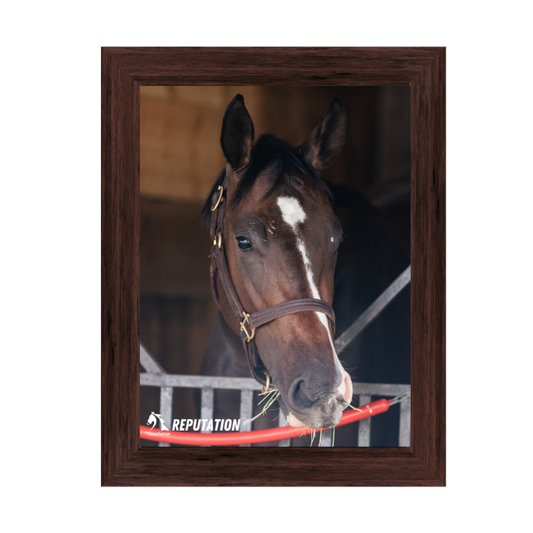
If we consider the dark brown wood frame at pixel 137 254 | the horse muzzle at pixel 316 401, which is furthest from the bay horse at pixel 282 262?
the dark brown wood frame at pixel 137 254

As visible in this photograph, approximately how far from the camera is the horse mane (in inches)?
69.2

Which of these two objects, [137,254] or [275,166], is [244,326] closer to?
[137,254]

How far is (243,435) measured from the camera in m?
1.80

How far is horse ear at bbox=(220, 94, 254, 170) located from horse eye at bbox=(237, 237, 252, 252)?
0.28 meters

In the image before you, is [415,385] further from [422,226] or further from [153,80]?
[153,80]

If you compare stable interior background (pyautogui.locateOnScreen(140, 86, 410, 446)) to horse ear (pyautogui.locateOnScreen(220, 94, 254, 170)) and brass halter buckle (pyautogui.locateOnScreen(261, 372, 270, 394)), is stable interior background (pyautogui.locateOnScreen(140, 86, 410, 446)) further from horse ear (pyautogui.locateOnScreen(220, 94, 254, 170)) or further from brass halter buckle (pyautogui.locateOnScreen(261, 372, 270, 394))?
brass halter buckle (pyautogui.locateOnScreen(261, 372, 270, 394))

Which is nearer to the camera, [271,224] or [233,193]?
[271,224]

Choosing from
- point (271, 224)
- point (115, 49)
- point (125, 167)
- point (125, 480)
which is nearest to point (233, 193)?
point (271, 224)

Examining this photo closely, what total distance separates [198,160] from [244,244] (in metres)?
0.39

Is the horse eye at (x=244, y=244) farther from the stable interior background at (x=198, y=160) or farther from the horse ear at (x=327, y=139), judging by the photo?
the horse ear at (x=327, y=139)

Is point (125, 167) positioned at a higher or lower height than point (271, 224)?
higher

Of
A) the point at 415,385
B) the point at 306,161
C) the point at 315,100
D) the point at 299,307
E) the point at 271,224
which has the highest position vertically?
the point at 315,100

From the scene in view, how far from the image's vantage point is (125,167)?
1.81 meters
